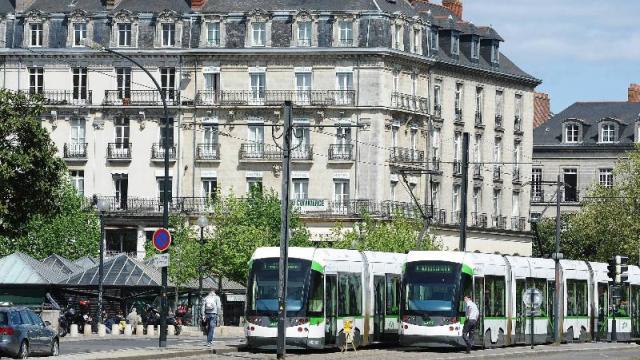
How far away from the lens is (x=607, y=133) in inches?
5645

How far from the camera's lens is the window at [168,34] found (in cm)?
11069

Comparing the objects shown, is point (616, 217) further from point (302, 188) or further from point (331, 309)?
point (331, 309)

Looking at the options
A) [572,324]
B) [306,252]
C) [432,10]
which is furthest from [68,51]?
[306,252]

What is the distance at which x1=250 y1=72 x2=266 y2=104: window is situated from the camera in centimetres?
11031

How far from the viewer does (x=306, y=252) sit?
192 feet

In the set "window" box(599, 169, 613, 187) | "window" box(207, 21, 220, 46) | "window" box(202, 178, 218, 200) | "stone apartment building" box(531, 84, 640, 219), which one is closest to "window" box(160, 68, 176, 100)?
"window" box(207, 21, 220, 46)

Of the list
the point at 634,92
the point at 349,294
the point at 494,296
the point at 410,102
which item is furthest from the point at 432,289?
the point at 634,92

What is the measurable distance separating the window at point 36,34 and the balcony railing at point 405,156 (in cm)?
2094

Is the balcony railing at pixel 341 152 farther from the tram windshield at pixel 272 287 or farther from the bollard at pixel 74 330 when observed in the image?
the tram windshield at pixel 272 287

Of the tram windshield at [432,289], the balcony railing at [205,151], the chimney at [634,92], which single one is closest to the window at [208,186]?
the balcony railing at [205,151]

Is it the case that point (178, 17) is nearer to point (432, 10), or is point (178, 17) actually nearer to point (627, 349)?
point (432, 10)

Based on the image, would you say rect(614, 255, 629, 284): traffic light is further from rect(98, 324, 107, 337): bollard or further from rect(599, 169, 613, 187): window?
rect(599, 169, 613, 187): window

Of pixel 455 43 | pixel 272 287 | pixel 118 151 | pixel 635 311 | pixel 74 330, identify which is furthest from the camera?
pixel 455 43

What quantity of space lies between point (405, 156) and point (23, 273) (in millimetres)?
33911
